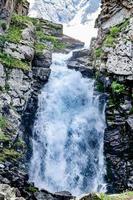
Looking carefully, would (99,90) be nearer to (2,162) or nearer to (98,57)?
(98,57)

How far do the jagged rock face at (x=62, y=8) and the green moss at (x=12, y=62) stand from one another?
75.9 meters

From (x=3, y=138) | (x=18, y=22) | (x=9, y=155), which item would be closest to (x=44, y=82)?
(x=18, y=22)

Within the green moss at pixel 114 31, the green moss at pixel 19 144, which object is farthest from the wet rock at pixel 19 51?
the green moss at pixel 19 144

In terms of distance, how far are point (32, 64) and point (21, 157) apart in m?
10.0

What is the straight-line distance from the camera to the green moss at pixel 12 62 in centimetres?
3319

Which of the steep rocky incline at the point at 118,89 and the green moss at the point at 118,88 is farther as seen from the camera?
the green moss at the point at 118,88

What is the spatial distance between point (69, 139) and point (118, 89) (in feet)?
16.5

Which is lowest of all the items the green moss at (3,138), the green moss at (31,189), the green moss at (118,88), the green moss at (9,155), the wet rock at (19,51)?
the green moss at (31,189)

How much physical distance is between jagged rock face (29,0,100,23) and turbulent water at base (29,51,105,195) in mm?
75768

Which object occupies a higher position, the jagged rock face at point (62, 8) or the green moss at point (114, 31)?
the jagged rock face at point (62, 8)

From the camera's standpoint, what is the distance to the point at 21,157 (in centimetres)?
2927

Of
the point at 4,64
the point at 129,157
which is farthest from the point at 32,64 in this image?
the point at 129,157

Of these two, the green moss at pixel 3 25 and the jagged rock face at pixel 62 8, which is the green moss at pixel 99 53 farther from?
the jagged rock face at pixel 62 8

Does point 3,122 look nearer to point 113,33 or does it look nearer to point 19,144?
point 19,144
